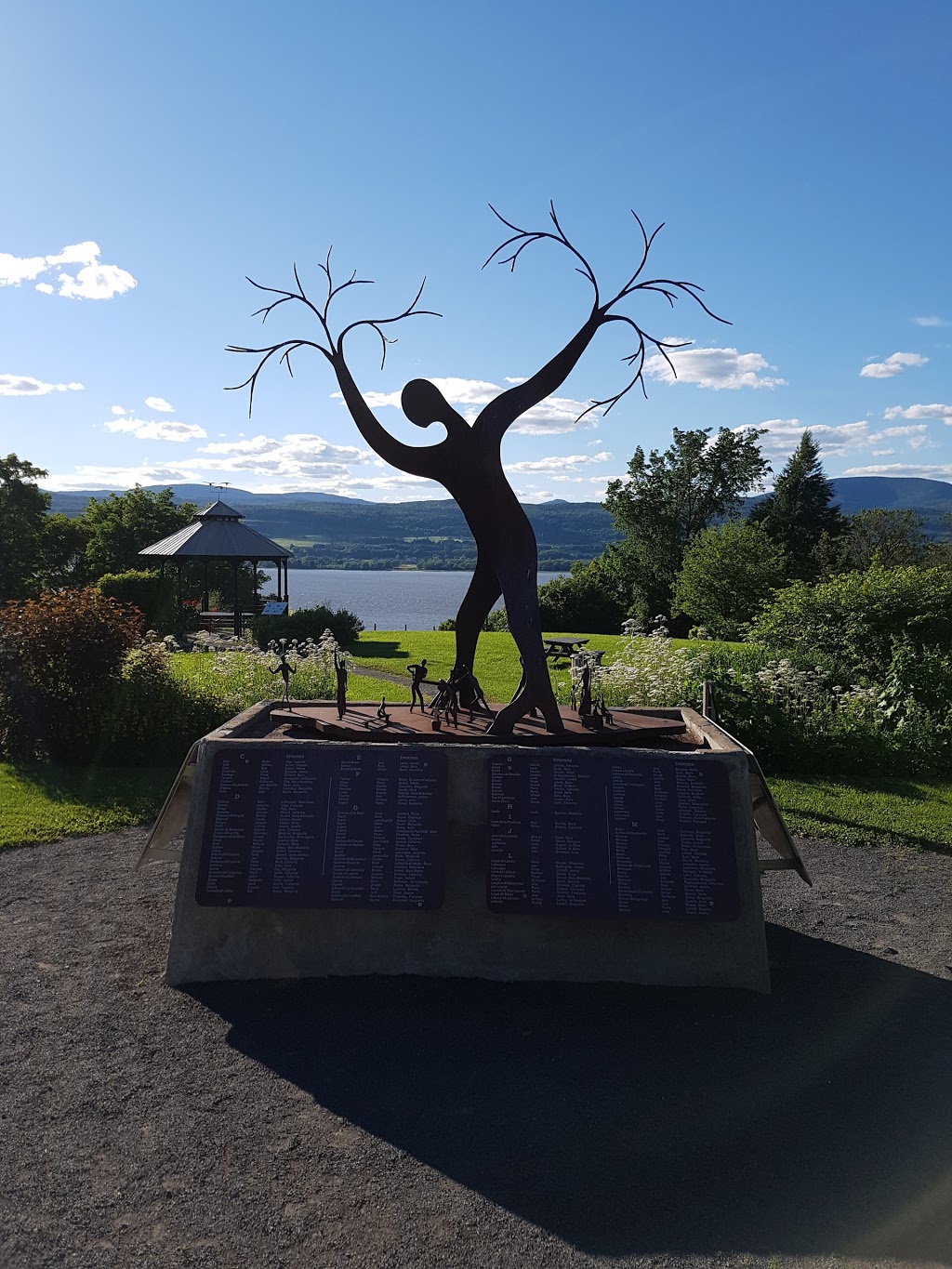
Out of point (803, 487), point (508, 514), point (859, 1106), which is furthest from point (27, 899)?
point (803, 487)

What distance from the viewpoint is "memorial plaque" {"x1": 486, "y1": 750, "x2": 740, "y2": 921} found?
191 inches

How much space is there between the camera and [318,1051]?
4.24m

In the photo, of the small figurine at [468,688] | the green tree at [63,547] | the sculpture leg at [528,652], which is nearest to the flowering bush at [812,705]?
the small figurine at [468,688]

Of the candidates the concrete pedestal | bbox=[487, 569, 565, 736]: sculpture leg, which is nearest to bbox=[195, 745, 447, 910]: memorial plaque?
the concrete pedestal

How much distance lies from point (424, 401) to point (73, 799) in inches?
228

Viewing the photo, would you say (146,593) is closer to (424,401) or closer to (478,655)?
(478,655)

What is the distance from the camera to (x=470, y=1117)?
12.3 ft

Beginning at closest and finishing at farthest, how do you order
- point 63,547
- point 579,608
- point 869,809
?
point 869,809 → point 579,608 → point 63,547

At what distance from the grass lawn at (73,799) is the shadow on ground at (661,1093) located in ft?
12.5

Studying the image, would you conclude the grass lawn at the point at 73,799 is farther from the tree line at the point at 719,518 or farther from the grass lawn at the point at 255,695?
the tree line at the point at 719,518

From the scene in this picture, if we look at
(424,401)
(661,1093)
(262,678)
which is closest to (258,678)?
(262,678)

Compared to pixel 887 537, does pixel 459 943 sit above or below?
below

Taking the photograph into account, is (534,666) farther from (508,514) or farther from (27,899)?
(27,899)

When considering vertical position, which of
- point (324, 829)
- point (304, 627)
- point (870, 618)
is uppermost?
point (870, 618)
